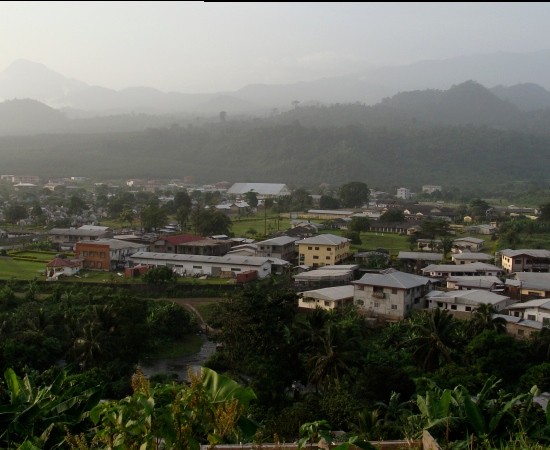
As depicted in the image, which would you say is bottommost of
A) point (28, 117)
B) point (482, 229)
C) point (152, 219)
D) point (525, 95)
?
point (482, 229)

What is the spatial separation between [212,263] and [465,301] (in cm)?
930

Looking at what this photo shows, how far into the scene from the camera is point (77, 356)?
11.3 metres

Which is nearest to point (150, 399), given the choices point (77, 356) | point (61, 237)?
point (77, 356)

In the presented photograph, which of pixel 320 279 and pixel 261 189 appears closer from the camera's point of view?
pixel 320 279

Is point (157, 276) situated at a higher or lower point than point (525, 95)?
lower

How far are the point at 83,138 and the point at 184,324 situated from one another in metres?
96.3

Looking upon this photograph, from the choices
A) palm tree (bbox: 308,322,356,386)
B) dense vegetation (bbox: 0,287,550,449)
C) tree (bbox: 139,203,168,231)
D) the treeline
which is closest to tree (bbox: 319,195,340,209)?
tree (bbox: 139,203,168,231)

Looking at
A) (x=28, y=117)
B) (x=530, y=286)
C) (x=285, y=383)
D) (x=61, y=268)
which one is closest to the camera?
(x=285, y=383)

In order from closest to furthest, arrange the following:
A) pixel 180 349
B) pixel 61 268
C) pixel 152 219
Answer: pixel 180 349, pixel 61 268, pixel 152 219

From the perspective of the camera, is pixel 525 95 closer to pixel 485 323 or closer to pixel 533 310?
pixel 533 310

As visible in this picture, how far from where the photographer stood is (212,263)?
2116 cm

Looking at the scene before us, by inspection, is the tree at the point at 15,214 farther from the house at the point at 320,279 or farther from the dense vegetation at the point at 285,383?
the house at the point at 320,279

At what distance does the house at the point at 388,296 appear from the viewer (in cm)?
1584

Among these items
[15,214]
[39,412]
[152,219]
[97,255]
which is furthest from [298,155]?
[39,412]
